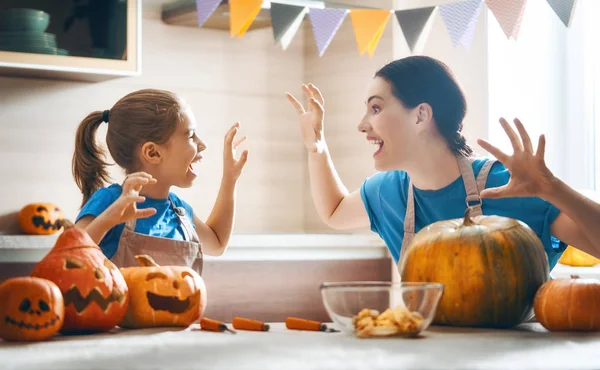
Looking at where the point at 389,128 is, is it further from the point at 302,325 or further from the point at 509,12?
A: the point at 302,325

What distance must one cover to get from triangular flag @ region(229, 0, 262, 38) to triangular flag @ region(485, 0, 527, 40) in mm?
668

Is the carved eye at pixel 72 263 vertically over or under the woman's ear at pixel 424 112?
under

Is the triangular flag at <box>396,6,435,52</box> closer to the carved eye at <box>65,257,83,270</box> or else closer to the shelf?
the shelf

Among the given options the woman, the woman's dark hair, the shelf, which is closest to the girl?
the woman

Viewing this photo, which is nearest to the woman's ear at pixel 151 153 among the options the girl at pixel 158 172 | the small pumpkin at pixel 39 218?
the girl at pixel 158 172

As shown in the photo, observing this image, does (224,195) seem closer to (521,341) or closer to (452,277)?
(452,277)

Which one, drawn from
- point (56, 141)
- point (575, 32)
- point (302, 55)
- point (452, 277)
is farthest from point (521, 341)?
point (302, 55)

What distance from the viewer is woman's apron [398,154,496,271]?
1648 mm

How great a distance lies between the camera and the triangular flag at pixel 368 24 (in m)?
2.47

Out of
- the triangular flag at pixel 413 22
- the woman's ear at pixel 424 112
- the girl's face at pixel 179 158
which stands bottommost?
the girl's face at pixel 179 158

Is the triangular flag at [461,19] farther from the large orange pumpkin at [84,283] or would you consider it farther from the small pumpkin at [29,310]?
the small pumpkin at [29,310]

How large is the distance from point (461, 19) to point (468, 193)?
0.82 meters

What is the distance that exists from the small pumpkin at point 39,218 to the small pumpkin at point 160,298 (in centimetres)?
208

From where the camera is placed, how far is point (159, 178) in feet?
6.27
